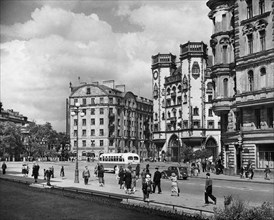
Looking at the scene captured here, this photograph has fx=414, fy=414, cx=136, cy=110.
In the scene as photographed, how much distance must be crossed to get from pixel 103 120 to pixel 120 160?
50.9 metres

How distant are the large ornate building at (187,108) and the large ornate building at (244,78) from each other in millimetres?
31530

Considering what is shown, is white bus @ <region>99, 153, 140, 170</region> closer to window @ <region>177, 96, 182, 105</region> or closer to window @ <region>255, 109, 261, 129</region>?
window @ <region>255, 109, 261, 129</region>

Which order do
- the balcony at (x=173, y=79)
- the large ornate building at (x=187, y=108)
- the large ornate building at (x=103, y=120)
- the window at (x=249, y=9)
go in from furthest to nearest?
the large ornate building at (x=103, y=120)
the balcony at (x=173, y=79)
the large ornate building at (x=187, y=108)
the window at (x=249, y=9)

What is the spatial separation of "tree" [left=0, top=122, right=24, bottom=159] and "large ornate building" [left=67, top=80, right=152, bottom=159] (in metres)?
13.1

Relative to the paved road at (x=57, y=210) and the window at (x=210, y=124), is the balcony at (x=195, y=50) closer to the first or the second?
the window at (x=210, y=124)

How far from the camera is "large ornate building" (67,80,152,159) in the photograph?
9938cm

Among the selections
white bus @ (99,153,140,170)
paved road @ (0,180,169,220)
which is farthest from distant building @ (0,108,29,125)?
paved road @ (0,180,169,220)

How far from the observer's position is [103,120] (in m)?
101

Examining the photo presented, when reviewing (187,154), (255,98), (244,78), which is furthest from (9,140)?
(255,98)

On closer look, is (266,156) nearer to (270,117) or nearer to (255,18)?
(270,117)

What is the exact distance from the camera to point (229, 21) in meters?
47.3

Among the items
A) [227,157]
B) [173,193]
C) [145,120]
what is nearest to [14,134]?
[145,120]

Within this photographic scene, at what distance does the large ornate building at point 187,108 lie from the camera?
266 ft

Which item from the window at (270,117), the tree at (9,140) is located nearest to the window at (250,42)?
the window at (270,117)
